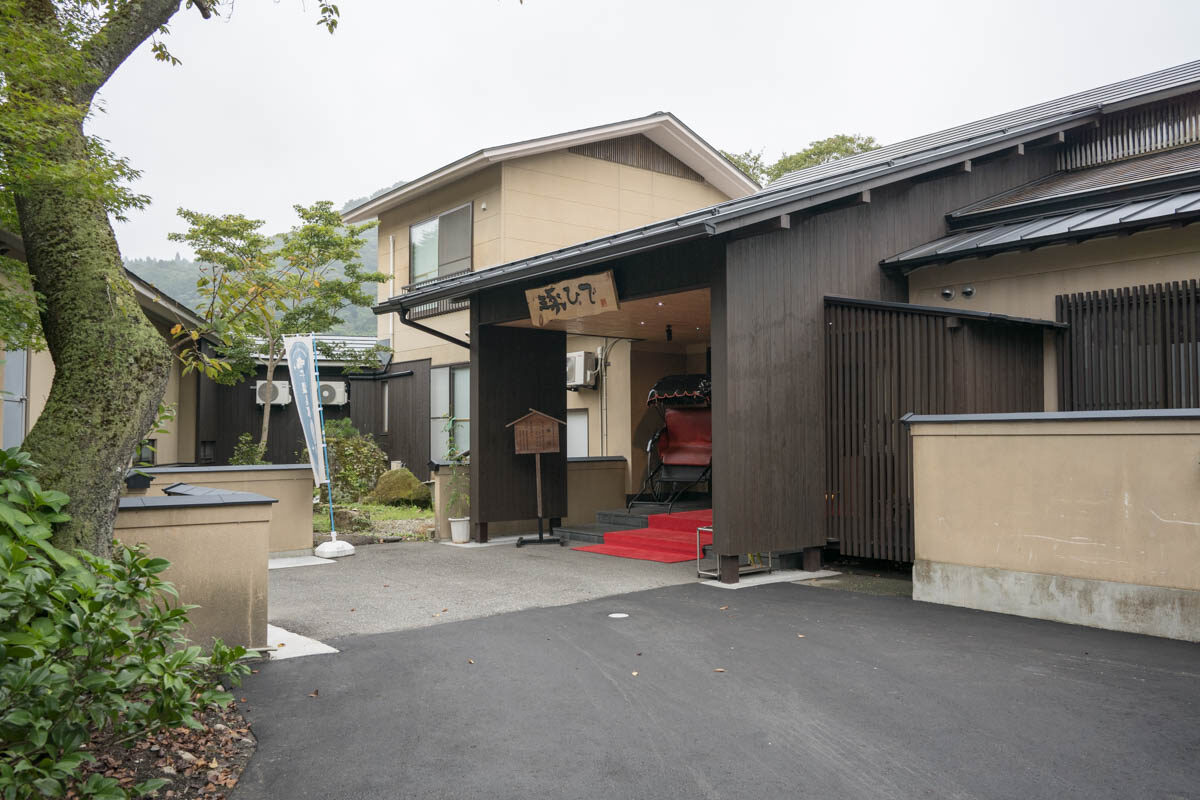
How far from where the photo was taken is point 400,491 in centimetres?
1585

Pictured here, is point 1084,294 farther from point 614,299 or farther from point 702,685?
point 702,685

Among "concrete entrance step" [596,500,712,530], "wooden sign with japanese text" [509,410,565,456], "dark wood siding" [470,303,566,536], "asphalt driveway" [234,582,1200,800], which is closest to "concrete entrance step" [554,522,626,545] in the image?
"concrete entrance step" [596,500,712,530]

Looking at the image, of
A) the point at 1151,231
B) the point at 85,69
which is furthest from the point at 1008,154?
the point at 85,69

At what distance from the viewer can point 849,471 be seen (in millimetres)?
8062

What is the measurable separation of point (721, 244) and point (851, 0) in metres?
5.21

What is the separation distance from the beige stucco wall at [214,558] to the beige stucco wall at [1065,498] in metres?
5.01

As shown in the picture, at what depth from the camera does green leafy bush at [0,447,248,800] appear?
2508mm

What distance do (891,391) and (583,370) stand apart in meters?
7.08

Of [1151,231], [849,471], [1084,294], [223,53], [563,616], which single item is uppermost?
[223,53]

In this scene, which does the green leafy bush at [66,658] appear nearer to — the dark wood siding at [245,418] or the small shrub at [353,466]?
the small shrub at [353,466]

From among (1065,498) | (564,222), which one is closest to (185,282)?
(564,222)

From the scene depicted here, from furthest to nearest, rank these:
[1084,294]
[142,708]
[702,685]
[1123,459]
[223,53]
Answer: [1084,294], [223,53], [1123,459], [702,685], [142,708]

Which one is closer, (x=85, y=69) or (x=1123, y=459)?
(x=85, y=69)

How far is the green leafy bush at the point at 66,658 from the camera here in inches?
98.7
